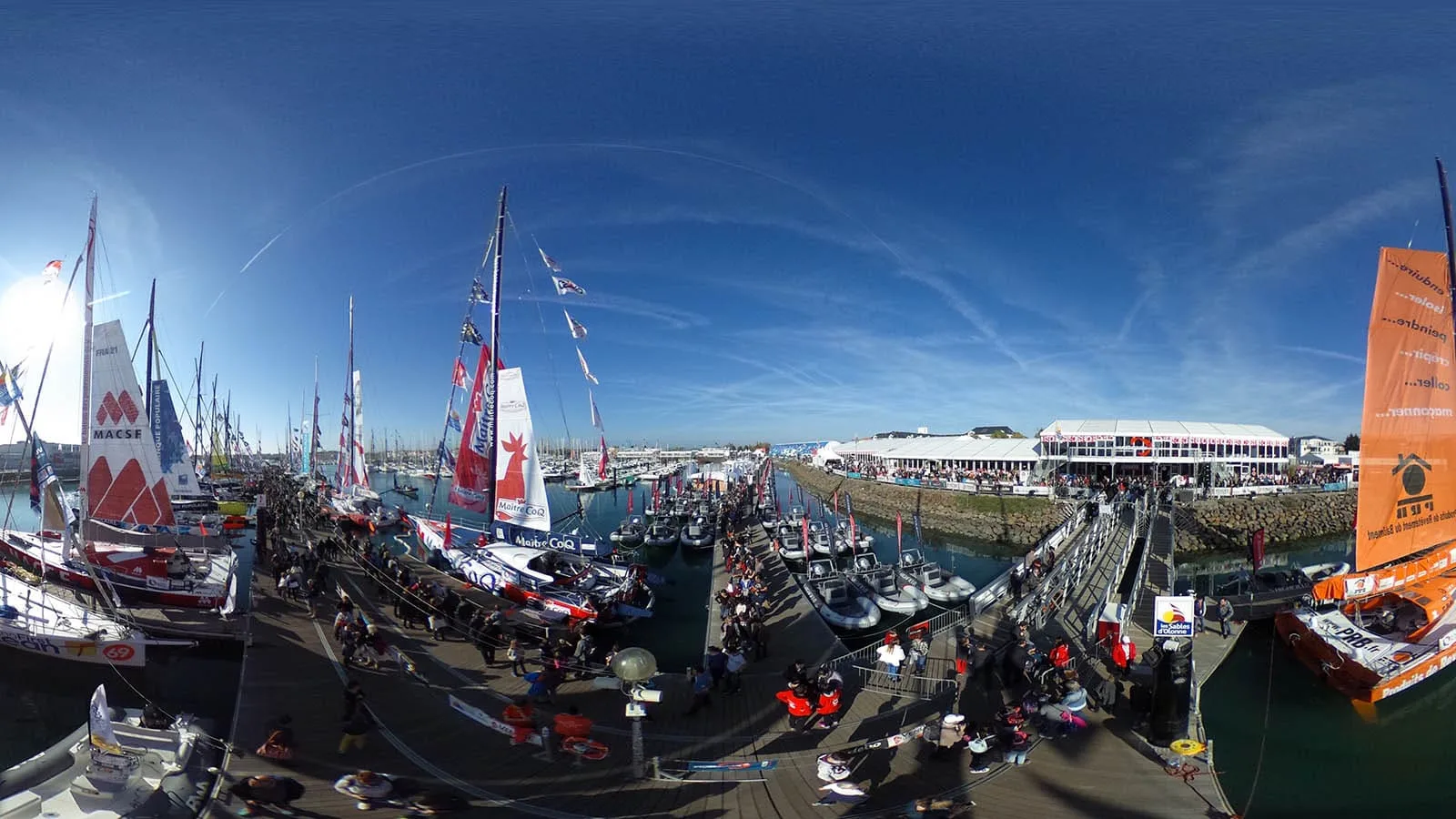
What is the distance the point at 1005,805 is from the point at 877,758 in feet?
5.74

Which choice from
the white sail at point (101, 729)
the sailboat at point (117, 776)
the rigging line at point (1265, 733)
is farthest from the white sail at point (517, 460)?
the rigging line at point (1265, 733)

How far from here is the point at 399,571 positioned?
18.8m

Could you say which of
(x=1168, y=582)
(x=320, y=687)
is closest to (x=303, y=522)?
(x=320, y=687)

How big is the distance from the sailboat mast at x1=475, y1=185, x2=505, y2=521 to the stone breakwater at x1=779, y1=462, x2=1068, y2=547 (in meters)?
34.4

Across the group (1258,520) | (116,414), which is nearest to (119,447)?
(116,414)

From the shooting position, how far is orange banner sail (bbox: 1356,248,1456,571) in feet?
33.7

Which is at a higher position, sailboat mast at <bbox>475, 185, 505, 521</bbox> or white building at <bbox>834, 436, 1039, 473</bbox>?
sailboat mast at <bbox>475, 185, 505, 521</bbox>

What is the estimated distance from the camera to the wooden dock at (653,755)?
7.35 m

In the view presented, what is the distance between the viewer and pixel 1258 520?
3691cm

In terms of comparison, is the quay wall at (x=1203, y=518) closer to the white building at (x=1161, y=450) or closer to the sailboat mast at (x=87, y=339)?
the white building at (x=1161, y=450)

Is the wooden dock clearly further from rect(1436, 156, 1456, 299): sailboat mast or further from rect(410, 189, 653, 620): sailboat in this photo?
rect(1436, 156, 1456, 299): sailboat mast

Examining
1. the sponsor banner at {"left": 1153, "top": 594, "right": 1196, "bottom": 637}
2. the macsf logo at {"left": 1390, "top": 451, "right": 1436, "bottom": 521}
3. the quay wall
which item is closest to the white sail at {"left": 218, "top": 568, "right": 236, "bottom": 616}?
the sponsor banner at {"left": 1153, "top": 594, "right": 1196, "bottom": 637}

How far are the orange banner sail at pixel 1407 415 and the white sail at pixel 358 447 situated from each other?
40.9 m

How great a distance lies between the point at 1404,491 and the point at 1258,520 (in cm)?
3424
